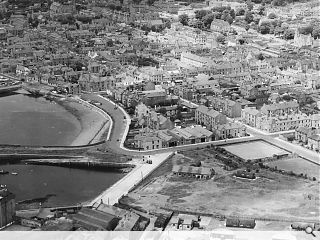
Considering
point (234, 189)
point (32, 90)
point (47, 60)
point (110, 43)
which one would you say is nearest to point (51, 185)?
point (234, 189)

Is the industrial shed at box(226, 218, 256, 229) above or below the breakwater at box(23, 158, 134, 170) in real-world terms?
above

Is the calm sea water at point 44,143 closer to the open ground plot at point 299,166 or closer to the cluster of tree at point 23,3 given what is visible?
the open ground plot at point 299,166

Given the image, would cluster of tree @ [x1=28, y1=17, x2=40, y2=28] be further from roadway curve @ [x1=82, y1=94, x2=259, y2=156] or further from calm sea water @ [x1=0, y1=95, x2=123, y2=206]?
roadway curve @ [x1=82, y1=94, x2=259, y2=156]

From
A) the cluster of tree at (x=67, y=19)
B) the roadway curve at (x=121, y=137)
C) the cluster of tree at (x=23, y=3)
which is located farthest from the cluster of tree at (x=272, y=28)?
the cluster of tree at (x=23, y=3)

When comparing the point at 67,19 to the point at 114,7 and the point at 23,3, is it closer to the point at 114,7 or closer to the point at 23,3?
the point at 114,7

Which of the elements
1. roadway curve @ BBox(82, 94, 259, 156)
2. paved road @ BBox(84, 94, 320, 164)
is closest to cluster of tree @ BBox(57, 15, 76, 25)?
roadway curve @ BBox(82, 94, 259, 156)
